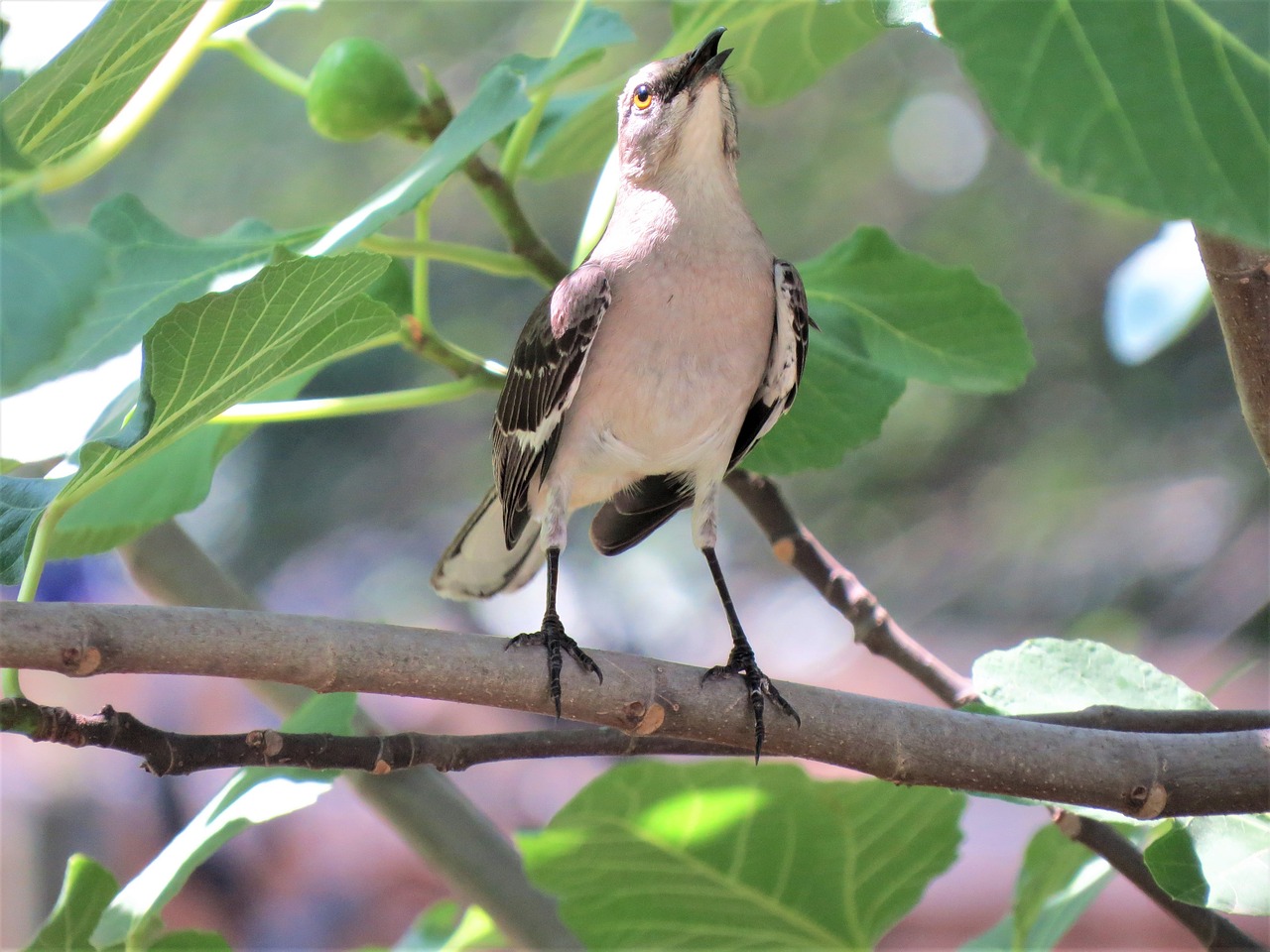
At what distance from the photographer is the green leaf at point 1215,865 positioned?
6.61 ft

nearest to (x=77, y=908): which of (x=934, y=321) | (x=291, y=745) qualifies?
(x=291, y=745)

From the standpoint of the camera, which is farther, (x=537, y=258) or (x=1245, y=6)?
(x=537, y=258)

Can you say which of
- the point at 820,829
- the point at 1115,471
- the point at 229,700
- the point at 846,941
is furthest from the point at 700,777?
the point at 1115,471

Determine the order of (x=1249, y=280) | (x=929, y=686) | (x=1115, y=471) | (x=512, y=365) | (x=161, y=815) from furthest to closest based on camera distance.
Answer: (x=1115, y=471) < (x=161, y=815) < (x=512, y=365) < (x=929, y=686) < (x=1249, y=280)

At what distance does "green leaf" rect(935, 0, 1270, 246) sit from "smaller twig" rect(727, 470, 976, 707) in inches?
57.2

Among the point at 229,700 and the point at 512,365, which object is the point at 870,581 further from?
the point at 512,365

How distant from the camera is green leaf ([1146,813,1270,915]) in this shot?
2.01m

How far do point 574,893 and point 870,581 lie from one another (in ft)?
33.8

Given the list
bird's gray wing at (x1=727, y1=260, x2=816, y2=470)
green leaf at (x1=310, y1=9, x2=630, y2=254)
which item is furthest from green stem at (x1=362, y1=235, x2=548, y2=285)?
bird's gray wing at (x1=727, y1=260, x2=816, y2=470)

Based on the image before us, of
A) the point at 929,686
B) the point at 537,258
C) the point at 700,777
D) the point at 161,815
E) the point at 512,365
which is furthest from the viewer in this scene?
the point at 161,815

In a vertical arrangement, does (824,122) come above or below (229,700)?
above

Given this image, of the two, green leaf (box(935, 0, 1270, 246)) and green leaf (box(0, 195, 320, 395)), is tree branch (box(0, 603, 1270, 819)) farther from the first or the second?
green leaf (box(935, 0, 1270, 246))

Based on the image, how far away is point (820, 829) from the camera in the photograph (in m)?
2.64

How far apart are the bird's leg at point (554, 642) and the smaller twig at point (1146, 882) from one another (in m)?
0.91
